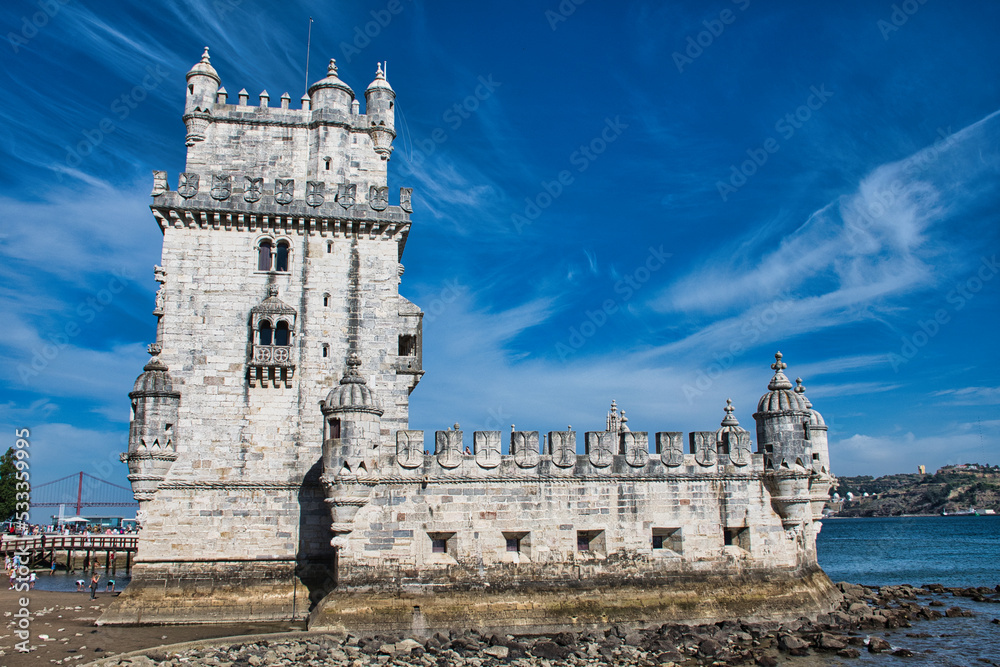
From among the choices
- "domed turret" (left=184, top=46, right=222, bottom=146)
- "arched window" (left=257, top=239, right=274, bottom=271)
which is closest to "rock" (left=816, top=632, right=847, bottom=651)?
"arched window" (left=257, top=239, right=274, bottom=271)

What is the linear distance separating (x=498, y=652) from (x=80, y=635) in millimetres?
12173

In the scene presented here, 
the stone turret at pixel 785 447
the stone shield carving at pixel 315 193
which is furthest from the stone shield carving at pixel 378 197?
the stone turret at pixel 785 447

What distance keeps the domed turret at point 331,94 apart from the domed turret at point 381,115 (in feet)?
2.76

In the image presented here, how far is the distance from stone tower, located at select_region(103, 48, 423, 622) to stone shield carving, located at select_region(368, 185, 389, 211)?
7 cm

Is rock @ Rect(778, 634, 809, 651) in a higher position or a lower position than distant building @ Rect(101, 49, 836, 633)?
lower

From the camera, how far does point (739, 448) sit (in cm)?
2134

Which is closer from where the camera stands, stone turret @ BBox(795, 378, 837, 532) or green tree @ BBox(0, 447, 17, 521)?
stone turret @ BBox(795, 378, 837, 532)

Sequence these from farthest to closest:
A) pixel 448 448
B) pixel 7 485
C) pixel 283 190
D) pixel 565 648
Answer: pixel 7 485, pixel 283 190, pixel 448 448, pixel 565 648

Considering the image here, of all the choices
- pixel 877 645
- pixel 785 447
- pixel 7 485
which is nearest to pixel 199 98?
pixel 785 447

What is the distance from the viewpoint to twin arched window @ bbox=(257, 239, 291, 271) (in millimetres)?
23703

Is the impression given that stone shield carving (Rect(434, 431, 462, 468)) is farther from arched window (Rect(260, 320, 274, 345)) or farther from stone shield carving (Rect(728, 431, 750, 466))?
stone shield carving (Rect(728, 431, 750, 466))

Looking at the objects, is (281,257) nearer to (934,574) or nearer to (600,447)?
(600,447)

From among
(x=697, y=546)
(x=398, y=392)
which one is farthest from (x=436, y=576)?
(x=697, y=546)

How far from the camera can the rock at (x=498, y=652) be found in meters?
16.7
